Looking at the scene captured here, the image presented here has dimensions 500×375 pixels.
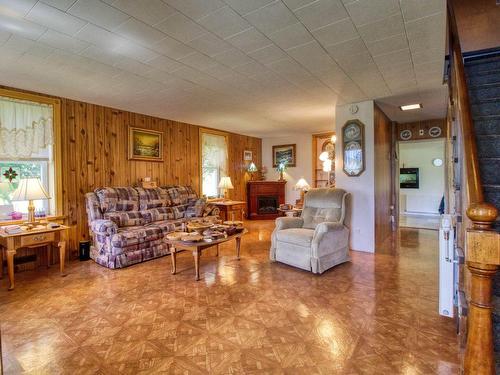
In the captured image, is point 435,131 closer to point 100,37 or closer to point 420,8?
point 420,8

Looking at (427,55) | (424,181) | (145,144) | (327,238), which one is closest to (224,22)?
(427,55)

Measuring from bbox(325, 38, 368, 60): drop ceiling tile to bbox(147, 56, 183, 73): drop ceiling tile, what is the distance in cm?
159

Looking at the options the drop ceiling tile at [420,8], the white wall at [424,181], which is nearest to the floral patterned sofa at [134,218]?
the drop ceiling tile at [420,8]

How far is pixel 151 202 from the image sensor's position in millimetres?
4758

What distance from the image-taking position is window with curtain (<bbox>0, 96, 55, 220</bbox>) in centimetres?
356

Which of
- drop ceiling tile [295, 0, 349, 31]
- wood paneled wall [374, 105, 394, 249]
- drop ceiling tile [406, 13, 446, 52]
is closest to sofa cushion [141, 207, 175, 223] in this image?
wood paneled wall [374, 105, 394, 249]

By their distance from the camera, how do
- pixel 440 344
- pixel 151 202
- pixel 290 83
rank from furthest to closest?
pixel 151 202 < pixel 290 83 < pixel 440 344

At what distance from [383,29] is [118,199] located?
4122 mm

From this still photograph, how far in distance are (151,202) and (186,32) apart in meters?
3.16

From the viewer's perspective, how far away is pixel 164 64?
2945 millimetres

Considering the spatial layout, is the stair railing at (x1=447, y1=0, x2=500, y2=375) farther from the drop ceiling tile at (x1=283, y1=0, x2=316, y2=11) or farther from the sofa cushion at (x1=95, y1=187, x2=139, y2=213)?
the sofa cushion at (x1=95, y1=187, x2=139, y2=213)

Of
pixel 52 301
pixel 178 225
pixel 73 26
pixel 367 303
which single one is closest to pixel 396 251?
pixel 367 303

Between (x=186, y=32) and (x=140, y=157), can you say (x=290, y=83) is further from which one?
(x=140, y=157)

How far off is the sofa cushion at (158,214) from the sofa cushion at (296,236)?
84.3 inches
